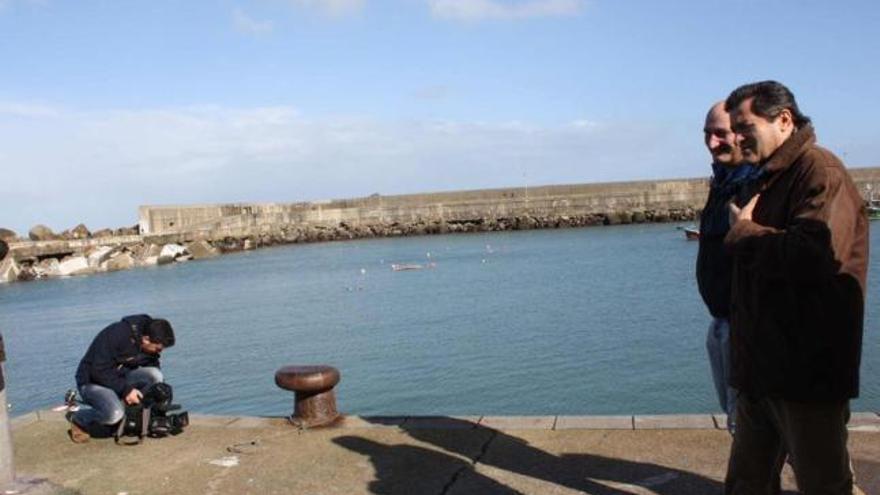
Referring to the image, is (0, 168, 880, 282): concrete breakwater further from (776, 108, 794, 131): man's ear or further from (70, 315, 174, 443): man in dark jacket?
(776, 108, 794, 131): man's ear

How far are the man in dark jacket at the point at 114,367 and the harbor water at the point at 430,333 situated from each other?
5391mm

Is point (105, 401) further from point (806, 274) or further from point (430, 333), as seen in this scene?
point (430, 333)

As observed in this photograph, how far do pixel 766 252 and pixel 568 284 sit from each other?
26687mm

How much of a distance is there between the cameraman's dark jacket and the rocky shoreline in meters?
50.0

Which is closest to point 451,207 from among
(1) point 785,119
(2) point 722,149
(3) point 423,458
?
(3) point 423,458

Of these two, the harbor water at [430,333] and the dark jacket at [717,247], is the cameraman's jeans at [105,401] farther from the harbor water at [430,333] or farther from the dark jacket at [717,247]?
the harbor water at [430,333]

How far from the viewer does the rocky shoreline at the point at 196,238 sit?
177 feet

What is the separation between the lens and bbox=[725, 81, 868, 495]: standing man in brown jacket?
2.90m

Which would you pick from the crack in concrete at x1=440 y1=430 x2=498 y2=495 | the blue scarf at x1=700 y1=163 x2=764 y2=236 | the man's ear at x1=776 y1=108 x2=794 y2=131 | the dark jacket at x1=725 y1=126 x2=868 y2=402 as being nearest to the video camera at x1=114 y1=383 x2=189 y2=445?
the crack in concrete at x1=440 y1=430 x2=498 y2=495

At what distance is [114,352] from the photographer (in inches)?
283

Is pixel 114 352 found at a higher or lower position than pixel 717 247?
lower

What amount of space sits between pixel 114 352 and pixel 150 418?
0.67 meters

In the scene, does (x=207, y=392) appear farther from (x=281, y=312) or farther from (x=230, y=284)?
(x=230, y=284)

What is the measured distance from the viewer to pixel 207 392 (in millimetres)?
14648
